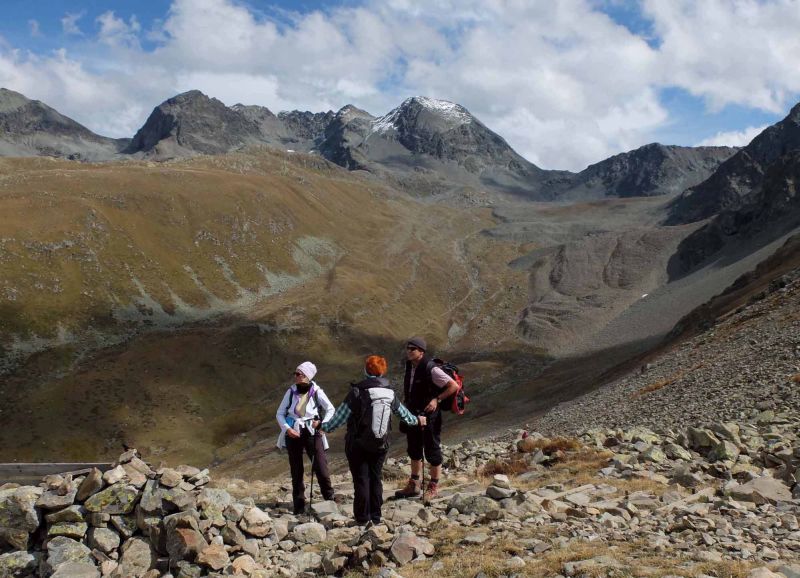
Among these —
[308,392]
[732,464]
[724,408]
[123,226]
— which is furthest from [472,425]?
[123,226]

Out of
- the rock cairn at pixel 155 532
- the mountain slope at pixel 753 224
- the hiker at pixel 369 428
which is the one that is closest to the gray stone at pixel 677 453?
the rock cairn at pixel 155 532

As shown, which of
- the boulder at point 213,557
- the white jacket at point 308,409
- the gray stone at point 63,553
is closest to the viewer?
the boulder at point 213,557

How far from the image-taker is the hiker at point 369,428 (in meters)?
12.4

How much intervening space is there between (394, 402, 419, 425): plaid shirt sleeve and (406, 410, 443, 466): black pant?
2.39 feet

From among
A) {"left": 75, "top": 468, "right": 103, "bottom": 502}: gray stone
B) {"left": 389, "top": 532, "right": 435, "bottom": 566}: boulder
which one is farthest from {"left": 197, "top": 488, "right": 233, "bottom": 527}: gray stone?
{"left": 389, "top": 532, "right": 435, "bottom": 566}: boulder

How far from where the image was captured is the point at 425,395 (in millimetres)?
14039

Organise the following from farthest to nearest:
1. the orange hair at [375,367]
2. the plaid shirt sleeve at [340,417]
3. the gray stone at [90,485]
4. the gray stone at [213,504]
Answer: the plaid shirt sleeve at [340,417]
the orange hair at [375,367]
the gray stone at [90,485]
the gray stone at [213,504]

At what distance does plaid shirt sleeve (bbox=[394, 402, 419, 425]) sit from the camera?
41.8 feet

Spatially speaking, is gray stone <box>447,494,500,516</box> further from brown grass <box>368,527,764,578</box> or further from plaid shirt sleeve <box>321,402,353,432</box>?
plaid shirt sleeve <box>321,402,353,432</box>

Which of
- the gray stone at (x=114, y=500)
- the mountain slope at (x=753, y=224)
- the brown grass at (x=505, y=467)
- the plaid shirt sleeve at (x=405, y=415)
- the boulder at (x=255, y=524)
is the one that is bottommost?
the brown grass at (x=505, y=467)

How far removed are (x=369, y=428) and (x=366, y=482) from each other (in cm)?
123

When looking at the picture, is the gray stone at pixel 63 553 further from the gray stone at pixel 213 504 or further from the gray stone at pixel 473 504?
the gray stone at pixel 473 504

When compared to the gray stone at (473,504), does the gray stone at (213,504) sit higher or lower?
higher

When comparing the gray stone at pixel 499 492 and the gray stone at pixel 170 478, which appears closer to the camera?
the gray stone at pixel 170 478
